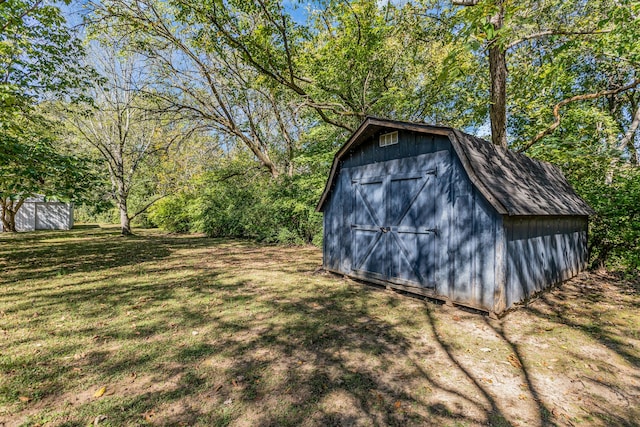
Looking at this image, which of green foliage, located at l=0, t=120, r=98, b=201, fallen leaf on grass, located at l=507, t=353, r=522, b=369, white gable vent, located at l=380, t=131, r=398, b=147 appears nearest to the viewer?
fallen leaf on grass, located at l=507, t=353, r=522, b=369

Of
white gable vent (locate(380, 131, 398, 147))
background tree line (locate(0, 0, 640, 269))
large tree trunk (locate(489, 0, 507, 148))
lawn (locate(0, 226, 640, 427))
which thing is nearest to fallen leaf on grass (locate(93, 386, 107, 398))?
lawn (locate(0, 226, 640, 427))

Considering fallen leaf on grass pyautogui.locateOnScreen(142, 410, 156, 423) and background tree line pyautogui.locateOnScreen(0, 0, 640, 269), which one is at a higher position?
background tree line pyautogui.locateOnScreen(0, 0, 640, 269)

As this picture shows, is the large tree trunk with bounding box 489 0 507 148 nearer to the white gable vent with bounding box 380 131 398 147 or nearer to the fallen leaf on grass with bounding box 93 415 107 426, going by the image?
the white gable vent with bounding box 380 131 398 147

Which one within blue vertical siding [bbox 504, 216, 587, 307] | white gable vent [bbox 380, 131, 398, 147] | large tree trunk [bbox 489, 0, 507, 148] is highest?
large tree trunk [bbox 489, 0, 507, 148]

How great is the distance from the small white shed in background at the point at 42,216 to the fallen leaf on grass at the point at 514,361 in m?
30.2

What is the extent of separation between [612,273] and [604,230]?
1.25 m

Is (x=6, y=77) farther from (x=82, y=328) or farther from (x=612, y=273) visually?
(x=612, y=273)

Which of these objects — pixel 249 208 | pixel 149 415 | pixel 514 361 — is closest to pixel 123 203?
pixel 249 208

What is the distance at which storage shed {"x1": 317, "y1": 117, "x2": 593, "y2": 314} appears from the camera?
4.93 m

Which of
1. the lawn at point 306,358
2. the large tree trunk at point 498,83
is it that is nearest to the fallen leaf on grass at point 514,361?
the lawn at point 306,358

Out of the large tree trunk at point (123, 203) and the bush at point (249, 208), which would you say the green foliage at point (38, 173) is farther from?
the large tree trunk at point (123, 203)

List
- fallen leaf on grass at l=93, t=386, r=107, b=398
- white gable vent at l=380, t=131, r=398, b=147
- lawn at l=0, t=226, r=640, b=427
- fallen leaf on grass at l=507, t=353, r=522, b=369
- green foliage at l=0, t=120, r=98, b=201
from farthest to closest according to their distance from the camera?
green foliage at l=0, t=120, r=98, b=201, white gable vent at l=380, t=131, r=398, b=147, fallen leaf on grass at l=507, t=353, r=522, b=369, fallen leaf on grass at l=93, t=386, r=107, b=398, lawn at l=0, t=226, r=640, b=427

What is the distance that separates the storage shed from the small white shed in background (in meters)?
26.9

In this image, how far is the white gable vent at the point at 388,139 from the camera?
639 centimetres
